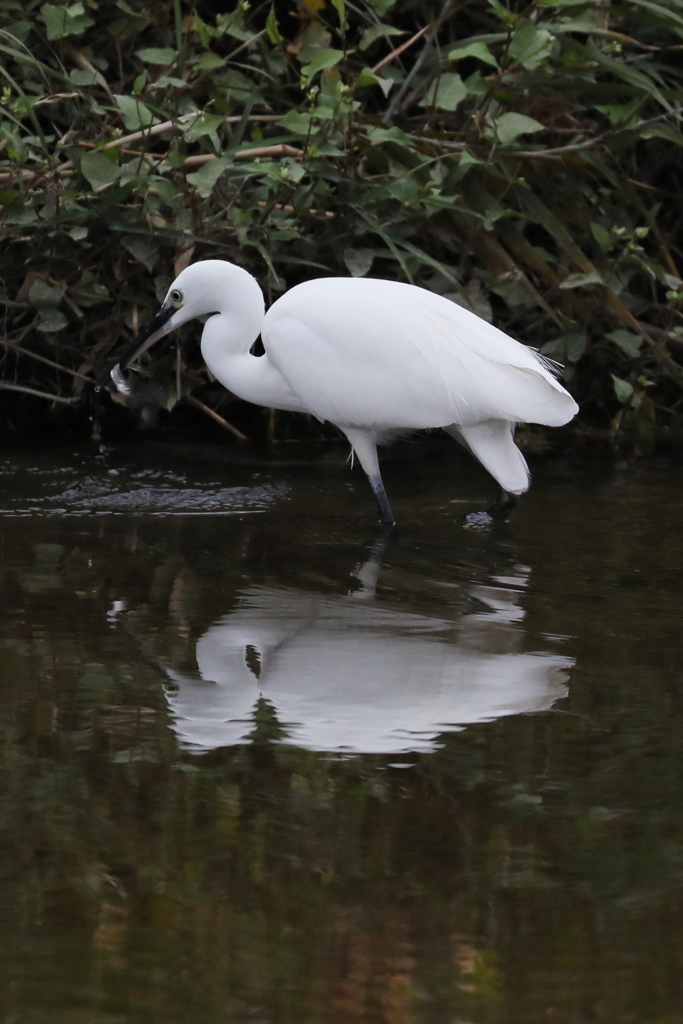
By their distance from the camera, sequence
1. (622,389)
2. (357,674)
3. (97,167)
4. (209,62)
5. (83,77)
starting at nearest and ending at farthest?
(357,674), (97,167), (209,62), (83,77), (622,389)

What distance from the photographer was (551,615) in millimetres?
3484

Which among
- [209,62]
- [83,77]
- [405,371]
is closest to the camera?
[405,371]

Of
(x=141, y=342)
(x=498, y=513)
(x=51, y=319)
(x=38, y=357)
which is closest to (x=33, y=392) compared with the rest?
(x=38, y=357)

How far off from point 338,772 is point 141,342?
2.71m

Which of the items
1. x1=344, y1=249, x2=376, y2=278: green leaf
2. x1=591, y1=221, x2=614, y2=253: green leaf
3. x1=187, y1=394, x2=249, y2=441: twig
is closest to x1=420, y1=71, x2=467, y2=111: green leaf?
x1=344, y1=249, x2=376, y2=278: green leaf

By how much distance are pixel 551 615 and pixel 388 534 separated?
95 cm

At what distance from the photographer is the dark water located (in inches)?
72.9

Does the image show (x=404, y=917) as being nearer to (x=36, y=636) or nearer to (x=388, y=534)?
(x=36, y=636)

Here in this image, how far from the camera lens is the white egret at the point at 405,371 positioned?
4.23 metres

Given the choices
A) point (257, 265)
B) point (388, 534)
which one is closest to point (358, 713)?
point (388, 534)

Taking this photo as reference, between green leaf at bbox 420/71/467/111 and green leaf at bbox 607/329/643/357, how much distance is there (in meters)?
1.09

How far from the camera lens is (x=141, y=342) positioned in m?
4.84

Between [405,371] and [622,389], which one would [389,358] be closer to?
[405,371]

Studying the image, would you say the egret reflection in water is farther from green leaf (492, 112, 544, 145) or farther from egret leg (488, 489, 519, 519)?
green leaf (492, 112, 544, 145)
